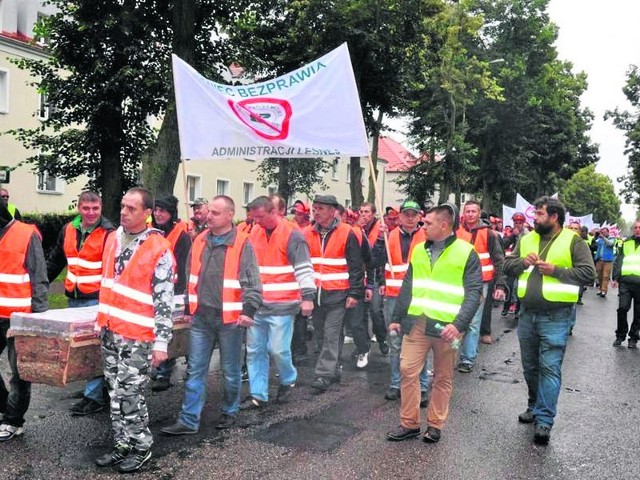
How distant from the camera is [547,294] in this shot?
219 inches

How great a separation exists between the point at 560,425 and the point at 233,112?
4.71 meters

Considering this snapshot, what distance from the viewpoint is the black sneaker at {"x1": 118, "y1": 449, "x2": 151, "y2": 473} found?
14.6ft

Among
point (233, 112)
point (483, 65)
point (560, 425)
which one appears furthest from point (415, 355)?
point (483, 65)

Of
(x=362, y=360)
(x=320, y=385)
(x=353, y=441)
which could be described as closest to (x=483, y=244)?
(x=362, y=360)

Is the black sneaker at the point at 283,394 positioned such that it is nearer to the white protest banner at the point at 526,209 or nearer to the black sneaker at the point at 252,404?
the black sneaker at the point at 252,404

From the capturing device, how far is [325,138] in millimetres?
7582

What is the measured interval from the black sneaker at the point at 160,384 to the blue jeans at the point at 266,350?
1060mm

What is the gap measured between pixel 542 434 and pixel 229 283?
279 cm

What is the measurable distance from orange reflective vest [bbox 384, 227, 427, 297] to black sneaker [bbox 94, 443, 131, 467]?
11.6 feet

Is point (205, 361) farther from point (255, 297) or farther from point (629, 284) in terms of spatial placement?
point (629, 284)

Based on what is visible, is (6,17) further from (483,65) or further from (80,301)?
(80,301)

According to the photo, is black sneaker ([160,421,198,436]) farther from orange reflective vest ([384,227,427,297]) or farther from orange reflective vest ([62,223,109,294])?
orange reflective vest ([384,227,427,297])

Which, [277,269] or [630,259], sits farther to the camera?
[630,259]

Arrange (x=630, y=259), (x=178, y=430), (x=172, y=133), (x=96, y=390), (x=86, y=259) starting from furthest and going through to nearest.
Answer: (x=172, y=133)
(x=630, y=259)
(x=86, y=259)
(x=96, y=390)
(x=178, y=430)
